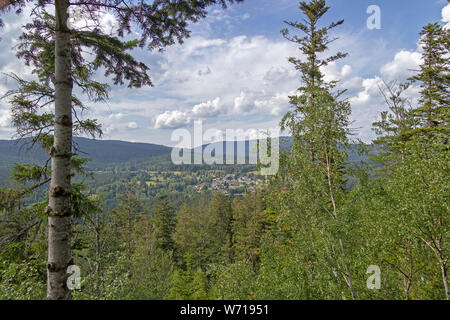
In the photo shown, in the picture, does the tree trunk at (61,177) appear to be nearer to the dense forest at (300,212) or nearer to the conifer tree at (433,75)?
the dense forest at (300,212)

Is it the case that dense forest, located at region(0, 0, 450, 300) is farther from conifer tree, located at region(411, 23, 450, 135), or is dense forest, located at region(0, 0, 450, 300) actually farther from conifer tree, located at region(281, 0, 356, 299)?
conifer tree, located at region(411, 23, 450, 135)

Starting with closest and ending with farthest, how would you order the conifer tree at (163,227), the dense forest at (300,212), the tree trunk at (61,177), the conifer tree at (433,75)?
the tree trunk at (61,177) < the dense forest at (300,212) < the conifer tree at (433,75) < the conifer tree at (163,227)

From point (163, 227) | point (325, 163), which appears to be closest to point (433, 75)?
point (325, 163)

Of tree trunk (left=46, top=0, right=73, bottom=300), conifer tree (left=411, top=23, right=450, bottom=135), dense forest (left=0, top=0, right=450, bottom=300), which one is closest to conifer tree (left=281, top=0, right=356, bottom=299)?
dense forest (left=0, top=0, right=450, bottom=300)

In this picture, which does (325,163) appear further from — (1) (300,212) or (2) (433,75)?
(2) (433,75)

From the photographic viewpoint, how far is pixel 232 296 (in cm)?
596

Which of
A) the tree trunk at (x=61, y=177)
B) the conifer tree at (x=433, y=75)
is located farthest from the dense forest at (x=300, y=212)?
the conifer tree at (x=433, y=75)

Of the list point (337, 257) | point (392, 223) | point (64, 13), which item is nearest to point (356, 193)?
point (392, 223)

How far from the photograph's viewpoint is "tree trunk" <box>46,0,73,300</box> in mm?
3436

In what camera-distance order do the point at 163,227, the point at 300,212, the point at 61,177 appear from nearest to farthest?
the point at 61,177
the point at 300,212
the point at 163,227

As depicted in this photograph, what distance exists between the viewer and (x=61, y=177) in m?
3.62

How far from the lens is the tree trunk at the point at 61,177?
11.3 feet
